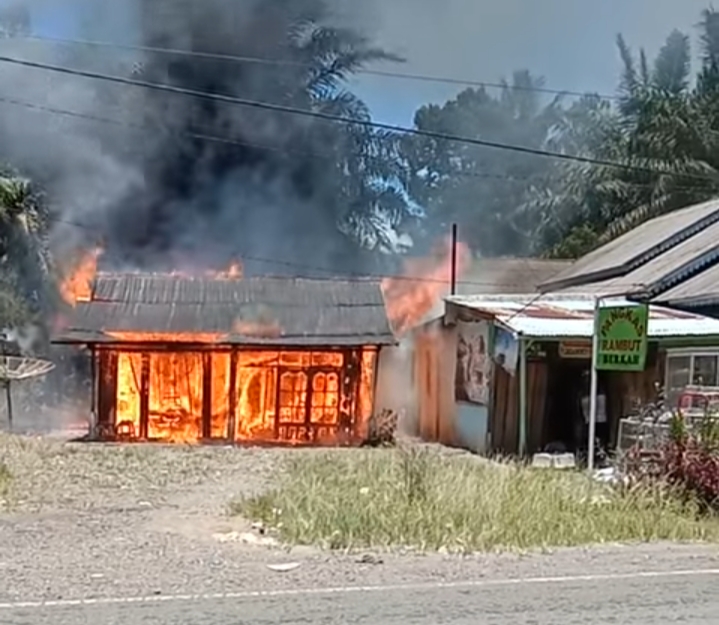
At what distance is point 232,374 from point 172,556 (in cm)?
1453

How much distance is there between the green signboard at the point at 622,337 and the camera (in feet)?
47.9

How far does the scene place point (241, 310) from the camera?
81.3ft

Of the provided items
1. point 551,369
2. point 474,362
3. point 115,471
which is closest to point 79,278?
point 474,362

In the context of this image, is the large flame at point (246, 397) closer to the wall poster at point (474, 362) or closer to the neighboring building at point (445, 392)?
the neighboring building at point (445, 392)

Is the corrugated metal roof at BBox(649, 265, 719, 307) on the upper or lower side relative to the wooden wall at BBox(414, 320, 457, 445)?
upper

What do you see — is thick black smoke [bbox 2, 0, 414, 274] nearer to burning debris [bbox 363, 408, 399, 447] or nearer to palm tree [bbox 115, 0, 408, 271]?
palm tree [bbox 115, 0, 408, 271]

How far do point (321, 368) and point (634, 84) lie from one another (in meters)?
23.9

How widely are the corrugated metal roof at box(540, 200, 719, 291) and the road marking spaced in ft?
59.5

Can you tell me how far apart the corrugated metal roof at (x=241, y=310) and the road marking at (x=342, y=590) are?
14.9m

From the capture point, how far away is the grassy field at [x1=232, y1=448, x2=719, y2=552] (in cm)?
1023

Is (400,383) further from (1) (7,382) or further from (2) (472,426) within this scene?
(1) (7,382)

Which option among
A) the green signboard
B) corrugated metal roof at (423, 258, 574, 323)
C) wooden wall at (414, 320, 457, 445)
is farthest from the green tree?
the green signboard

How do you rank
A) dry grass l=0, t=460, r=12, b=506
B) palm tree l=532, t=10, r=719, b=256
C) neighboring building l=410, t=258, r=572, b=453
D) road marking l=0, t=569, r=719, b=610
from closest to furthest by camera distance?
1. road marking l=0, t=569, r=719, b=610
2. dry grass l=0, t=460, r=12, b=506
3. neighboring building l=410, t=258, r=572, b=453
4. palm tree l=532, t=10, r=719, b=256

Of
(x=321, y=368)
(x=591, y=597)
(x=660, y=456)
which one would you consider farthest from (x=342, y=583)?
(x=321, y=368)
